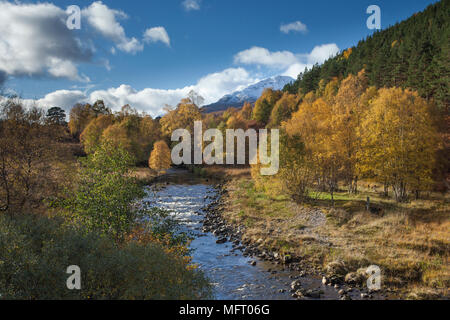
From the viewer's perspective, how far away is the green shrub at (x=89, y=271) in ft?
33.6

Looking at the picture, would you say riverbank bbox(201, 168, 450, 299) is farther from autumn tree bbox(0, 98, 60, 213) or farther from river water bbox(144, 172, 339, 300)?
autumn tree bbox(0, 98, 60, 213)

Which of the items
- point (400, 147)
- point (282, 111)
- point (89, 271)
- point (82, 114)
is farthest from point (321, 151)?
point (82, 114)

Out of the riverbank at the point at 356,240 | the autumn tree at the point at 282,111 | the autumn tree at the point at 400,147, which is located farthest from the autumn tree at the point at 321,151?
the autumn tree at the point at 282,111

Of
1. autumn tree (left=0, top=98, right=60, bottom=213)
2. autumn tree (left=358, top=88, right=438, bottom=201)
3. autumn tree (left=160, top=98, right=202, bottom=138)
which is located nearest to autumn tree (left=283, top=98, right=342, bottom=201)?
autumn tree (left=358, top=88, right=438, bottom=201)

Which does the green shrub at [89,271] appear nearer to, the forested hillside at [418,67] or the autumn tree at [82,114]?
the forested hillside at [418,67]

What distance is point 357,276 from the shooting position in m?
19.0

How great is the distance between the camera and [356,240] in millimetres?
Result: 25125

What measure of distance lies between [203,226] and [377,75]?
7274 cm

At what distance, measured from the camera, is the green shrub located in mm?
10242

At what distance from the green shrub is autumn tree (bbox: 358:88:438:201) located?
3092cm

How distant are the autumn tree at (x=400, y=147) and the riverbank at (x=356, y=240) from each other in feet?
11.7
